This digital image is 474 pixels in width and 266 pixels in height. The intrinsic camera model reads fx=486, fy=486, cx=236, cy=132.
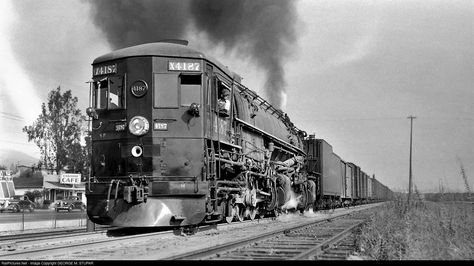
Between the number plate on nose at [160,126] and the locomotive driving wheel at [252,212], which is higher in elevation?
the number plate on nose at [160,126]

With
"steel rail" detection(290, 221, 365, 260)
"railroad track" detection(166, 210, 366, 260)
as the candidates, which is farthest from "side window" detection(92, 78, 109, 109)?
"steel rail" detection(290, 221, 365, 260)

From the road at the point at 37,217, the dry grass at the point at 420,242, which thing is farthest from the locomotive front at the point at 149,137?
the road at the point at 37,217

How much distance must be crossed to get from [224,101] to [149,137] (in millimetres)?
2664

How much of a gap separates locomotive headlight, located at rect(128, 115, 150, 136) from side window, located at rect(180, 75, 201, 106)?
102 centimetres

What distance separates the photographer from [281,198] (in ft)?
61.4

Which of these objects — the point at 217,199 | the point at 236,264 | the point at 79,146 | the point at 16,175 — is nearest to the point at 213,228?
the point at 217,199

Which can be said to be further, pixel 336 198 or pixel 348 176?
pixel 348 176

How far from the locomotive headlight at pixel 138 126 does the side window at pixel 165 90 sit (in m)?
0.48

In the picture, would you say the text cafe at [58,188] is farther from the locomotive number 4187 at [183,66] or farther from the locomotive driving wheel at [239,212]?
the locomotive number 4187 at [183,66]

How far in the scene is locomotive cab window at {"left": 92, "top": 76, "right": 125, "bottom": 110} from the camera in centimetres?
1225

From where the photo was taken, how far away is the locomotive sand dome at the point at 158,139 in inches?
440

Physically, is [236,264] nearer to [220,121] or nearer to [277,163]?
[220,121]

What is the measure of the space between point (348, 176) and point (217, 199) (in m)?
28.5

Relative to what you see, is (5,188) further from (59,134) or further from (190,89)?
(190,89)
